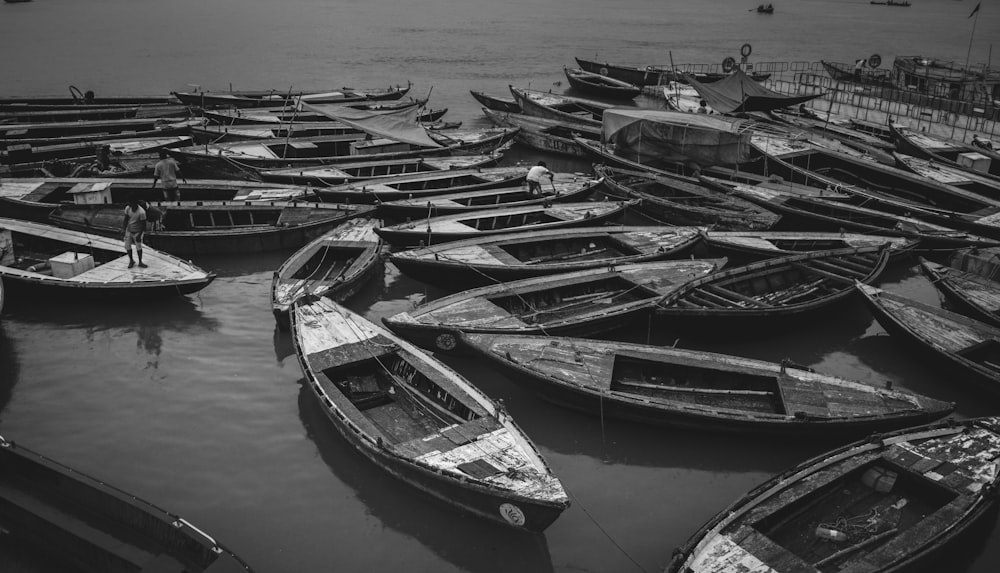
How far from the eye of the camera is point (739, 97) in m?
26.8

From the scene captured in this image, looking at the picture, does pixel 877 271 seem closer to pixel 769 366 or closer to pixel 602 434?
pixel 769 366

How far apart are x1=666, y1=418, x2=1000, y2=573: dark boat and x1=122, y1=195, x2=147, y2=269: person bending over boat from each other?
12066 mm

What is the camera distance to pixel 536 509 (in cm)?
789

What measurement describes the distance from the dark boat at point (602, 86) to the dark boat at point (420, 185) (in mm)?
20588

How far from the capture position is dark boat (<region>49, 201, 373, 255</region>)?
1631 centimetres

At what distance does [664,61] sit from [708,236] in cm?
5093

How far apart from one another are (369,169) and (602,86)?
22.3m

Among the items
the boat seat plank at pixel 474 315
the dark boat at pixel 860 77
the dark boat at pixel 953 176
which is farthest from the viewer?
the dark boat at pixel 860 77

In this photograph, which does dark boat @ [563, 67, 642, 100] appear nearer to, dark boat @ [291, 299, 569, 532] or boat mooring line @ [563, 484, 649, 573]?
dark boat @ [291, 299, 569, 532]

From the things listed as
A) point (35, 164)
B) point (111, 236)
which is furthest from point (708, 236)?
point (35, 164)

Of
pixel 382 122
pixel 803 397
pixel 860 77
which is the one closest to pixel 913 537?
pixel 803 397

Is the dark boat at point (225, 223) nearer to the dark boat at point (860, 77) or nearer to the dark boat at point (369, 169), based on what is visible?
the dark boat at point (369, 169)

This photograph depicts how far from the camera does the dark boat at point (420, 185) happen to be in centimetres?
1906

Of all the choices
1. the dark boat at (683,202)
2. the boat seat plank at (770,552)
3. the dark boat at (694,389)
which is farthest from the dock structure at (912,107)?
the boat seat plank at (770,552)
